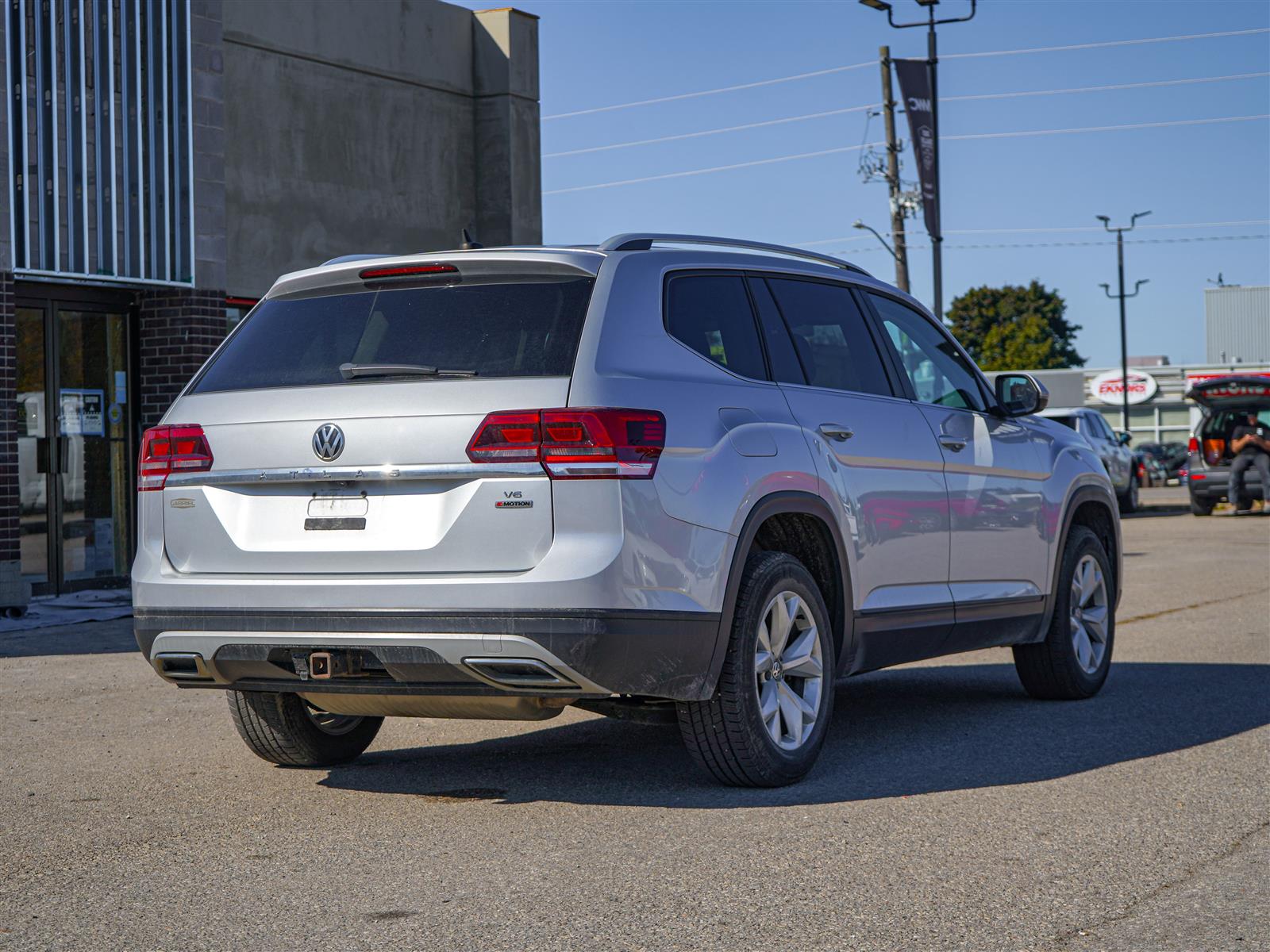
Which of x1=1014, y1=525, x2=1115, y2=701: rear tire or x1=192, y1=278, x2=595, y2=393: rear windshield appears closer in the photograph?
x1=192, y1=278, x2=595, y2=393: rear windshield

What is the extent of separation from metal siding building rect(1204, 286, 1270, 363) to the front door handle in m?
103

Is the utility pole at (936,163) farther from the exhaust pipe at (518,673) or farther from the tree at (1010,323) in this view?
the tree at (1010,323)

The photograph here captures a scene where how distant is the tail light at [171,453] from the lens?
572cm

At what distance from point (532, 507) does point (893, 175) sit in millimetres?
28254

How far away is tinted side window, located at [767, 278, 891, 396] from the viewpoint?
21.6 ft

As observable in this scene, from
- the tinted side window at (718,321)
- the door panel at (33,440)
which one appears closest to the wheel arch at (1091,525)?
the tinted side window at (718,321)

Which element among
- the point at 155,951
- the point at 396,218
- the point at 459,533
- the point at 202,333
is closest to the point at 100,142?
the point at 202,333

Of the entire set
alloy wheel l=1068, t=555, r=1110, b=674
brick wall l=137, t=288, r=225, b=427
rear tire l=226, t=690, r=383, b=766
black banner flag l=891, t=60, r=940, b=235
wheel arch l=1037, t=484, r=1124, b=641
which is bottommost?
rear tire l=226, t=690, r=383, b=766

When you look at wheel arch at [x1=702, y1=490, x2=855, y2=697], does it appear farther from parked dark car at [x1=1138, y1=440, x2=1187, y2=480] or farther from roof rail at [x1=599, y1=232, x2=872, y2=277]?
parked dark car at [x1=1138, y1=440, x2=1187, y2=480]

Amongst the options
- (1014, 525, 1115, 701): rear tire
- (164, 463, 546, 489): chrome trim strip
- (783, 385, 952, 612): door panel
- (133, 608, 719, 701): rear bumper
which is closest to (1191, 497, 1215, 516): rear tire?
(1014, 525, 1115, 701): rear tire

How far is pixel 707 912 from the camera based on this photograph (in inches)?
171

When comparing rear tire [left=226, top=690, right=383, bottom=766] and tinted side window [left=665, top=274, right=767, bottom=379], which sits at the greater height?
tinted side window [left=665, top=274, right=767, bottom=379]

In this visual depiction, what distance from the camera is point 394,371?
5492 millimetres

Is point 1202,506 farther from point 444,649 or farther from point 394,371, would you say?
point 444,649
